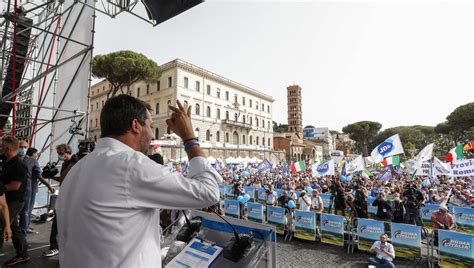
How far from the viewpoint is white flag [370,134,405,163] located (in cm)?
1284

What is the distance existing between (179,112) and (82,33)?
25.5 ft

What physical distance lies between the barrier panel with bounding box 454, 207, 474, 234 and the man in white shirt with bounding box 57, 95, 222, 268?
11.2 m

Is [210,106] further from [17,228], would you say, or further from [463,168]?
[17,228]

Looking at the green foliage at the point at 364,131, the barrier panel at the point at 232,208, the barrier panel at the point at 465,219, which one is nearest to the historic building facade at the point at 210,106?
the barrier panel at the point at 232,208

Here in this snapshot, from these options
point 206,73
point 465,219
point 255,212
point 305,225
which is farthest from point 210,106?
point 465,219

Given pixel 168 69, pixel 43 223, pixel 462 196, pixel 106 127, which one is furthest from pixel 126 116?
pixel 168 69

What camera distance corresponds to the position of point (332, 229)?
7.68m

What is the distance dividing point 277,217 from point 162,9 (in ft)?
23.0

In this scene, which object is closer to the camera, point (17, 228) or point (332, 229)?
point (17, 228)

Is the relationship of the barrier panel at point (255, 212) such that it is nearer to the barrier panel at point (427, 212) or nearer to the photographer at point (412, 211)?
the photographer at point (412, 211)

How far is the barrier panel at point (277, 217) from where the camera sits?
8.63 metres

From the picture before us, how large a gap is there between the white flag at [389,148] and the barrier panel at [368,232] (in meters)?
7.21

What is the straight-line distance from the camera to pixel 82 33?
7.44m

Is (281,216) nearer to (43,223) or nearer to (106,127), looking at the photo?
(43,223)
